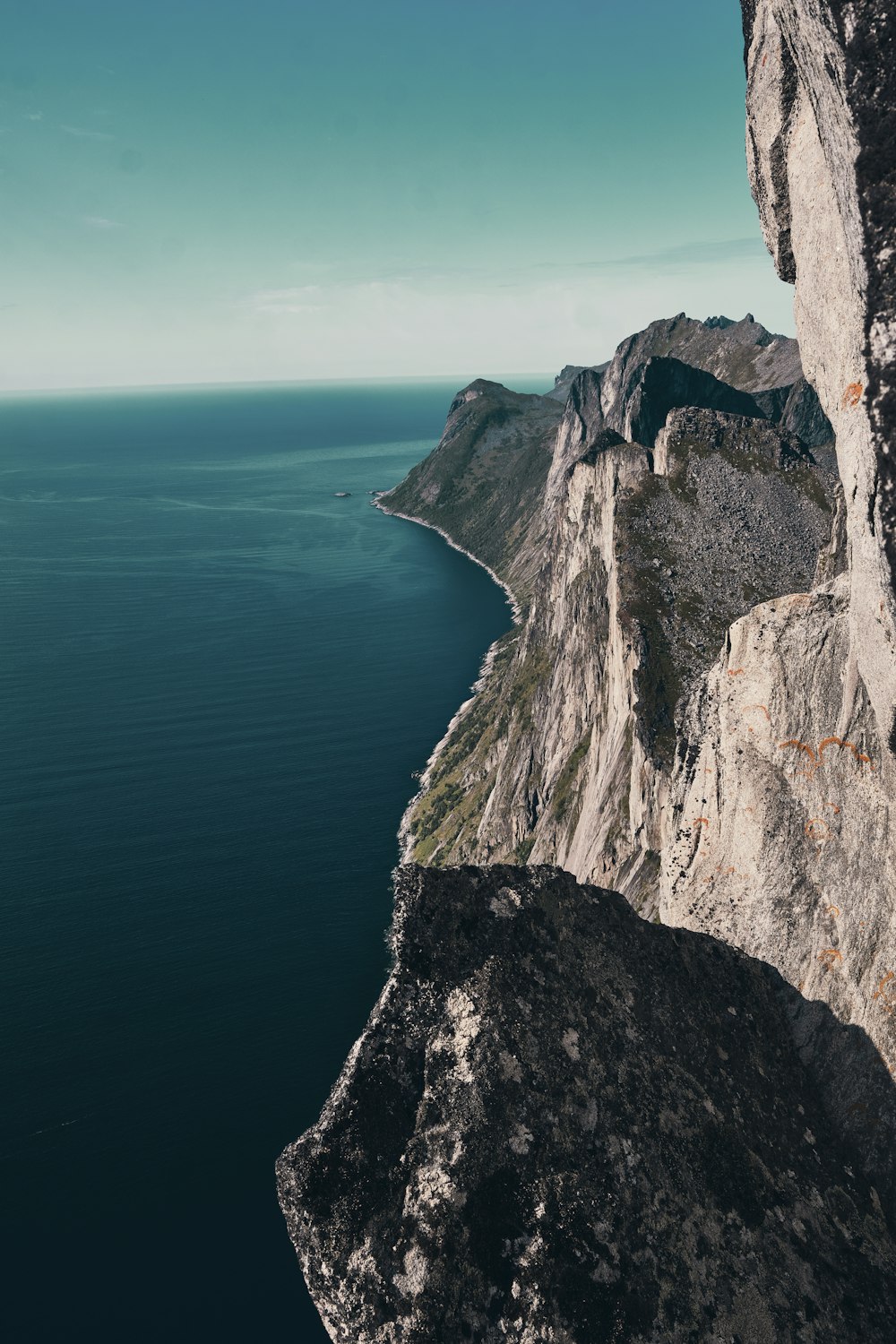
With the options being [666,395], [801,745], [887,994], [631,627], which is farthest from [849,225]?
[666,395]

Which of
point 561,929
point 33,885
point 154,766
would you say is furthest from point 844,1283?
point 154,766

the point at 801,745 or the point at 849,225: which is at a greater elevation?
the point at 849,225

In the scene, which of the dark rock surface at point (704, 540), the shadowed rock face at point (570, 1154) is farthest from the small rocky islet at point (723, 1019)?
the dark rock surface at point (704, 540)

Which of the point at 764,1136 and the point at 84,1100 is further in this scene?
the point at 84,1100

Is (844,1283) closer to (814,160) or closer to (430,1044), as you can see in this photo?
(430,1044)

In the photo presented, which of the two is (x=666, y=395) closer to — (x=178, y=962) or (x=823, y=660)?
(x=178, y=962)

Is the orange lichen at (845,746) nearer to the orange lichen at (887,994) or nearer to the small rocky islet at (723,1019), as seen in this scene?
the small rocky islet at (723,1019)
